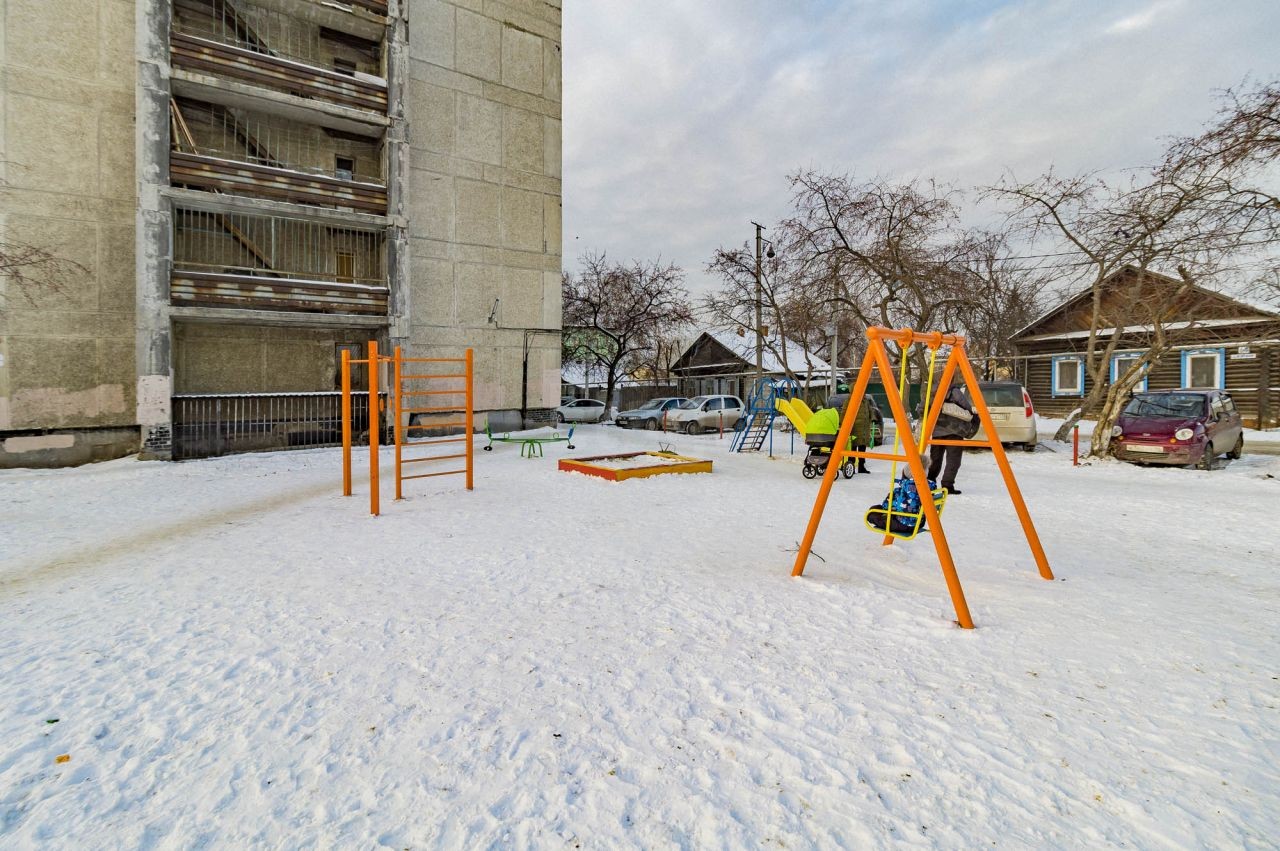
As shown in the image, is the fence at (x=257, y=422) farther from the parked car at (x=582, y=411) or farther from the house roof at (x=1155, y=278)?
the house roof at (x=1155, y=278)

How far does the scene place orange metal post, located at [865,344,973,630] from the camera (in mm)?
3627

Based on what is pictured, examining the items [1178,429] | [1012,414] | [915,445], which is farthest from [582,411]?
[915,445]

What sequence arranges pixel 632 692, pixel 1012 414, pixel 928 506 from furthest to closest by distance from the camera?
pixel 1012 414 < pixel 928 506 < pixel 632 692

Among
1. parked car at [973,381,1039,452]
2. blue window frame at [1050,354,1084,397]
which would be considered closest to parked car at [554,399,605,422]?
parked car at [973,381,1039,452]

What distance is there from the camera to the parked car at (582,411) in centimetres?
2666

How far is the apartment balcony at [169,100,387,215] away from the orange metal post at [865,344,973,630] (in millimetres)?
14851

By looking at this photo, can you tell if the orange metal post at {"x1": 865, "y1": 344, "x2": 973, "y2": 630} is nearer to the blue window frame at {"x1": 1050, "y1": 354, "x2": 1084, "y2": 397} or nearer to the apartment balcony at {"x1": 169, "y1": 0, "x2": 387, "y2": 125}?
the apartment balcony at {"x1": 169, "y1": 0, "x2": 387, "y2": 125}

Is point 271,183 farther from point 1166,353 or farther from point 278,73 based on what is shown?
point 1166,353

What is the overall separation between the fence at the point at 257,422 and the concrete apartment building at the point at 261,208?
0.05 metres

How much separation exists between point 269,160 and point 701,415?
Answer: 14203mm

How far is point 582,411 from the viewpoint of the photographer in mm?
27203

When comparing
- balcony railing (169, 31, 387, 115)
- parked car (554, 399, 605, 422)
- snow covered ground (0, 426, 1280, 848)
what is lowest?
snow covered ground (0, 426, 1280, 848)

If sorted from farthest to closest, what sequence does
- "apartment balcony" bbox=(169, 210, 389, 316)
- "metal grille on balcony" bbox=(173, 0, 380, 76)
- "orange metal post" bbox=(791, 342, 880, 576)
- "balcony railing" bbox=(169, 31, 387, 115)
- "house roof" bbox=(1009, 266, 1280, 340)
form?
1. "metal grille on balcony" bbox=(173, 0, 380, 76)
2. "apartment balcony" bbox=(169, 210, 389, 316)
3. "balcony railing" bbox=(169, 31, 387, 115)
4. "house roof" bbox=(1009, 266, 1280, 340)
5. "orange metal post" bbox=(791, 342, 880, 576)

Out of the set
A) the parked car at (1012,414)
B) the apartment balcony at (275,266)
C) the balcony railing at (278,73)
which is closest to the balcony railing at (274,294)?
the apartment balcony at (275,266)
